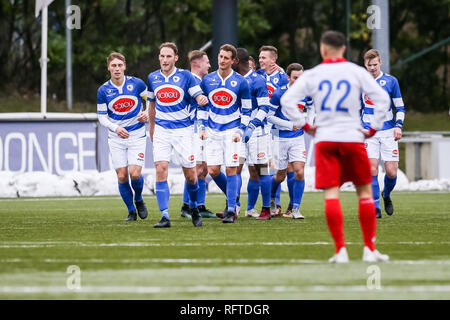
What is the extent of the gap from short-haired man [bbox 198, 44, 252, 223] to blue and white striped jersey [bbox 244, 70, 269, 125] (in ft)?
0.63

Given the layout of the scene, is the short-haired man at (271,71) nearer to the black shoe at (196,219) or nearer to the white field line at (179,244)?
the black shoe at (196,219)

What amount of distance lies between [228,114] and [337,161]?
15.1ft

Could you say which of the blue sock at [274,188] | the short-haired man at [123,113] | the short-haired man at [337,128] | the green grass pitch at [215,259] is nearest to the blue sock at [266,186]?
the green grass pitch at [215,259]

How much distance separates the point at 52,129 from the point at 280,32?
25.2m

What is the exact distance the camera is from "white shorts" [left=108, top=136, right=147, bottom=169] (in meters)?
13.2

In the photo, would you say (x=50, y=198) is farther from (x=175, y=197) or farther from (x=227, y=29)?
(x=227, y=29)

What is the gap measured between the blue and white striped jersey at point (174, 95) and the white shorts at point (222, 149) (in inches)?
34.4

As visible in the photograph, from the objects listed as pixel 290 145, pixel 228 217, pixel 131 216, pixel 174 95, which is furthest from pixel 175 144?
pixel 290 145

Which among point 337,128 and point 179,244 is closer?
point 337,128

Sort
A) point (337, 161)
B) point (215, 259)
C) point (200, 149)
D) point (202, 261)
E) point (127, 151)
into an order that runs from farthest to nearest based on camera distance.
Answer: point (200, 149) < point (127, 151) < point (215, 259) < point (202, 261) < point (337, 161)

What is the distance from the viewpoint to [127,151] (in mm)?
13297

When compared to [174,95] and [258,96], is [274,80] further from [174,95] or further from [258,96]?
[174,95]
